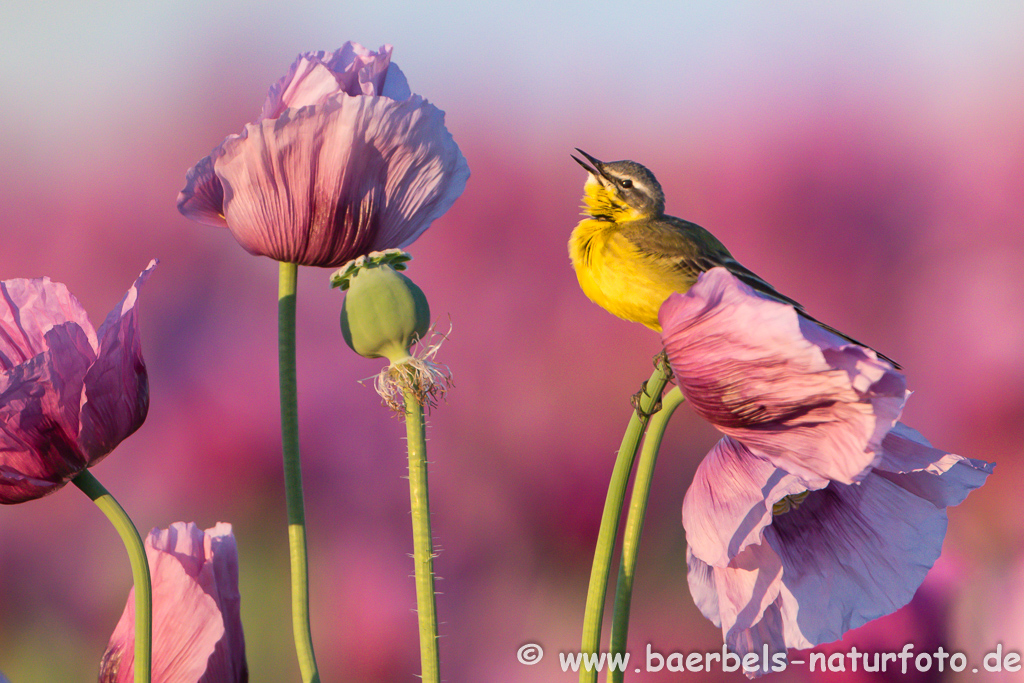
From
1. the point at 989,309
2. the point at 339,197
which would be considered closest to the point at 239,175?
the point at 339,197

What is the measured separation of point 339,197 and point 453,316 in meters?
1.58

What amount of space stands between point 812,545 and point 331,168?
359mm

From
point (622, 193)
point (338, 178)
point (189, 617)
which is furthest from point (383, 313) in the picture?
point (622, 193)

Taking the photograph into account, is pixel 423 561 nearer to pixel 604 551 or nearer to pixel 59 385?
pixel 604 551

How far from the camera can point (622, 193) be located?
1089 mm

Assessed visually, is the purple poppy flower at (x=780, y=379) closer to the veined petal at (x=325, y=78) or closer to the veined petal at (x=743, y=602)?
the veined petal at (x=743, y=602)

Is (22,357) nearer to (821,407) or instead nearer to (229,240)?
(821,407)

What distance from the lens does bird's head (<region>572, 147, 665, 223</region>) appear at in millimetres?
1065

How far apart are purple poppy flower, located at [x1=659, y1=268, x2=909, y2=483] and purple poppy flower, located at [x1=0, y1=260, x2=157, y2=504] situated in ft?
0.84

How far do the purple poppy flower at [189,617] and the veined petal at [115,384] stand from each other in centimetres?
9

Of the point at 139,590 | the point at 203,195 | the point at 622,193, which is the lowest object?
the point at 139,590

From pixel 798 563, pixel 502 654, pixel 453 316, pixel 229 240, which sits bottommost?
pixel 798 563

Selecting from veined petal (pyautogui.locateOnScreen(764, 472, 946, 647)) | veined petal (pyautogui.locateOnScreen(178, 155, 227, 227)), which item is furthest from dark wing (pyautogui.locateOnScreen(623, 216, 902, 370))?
veined petal (pyautogui.locateOnScreen(178, 155, 227, 227))

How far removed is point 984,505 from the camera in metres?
2.11
